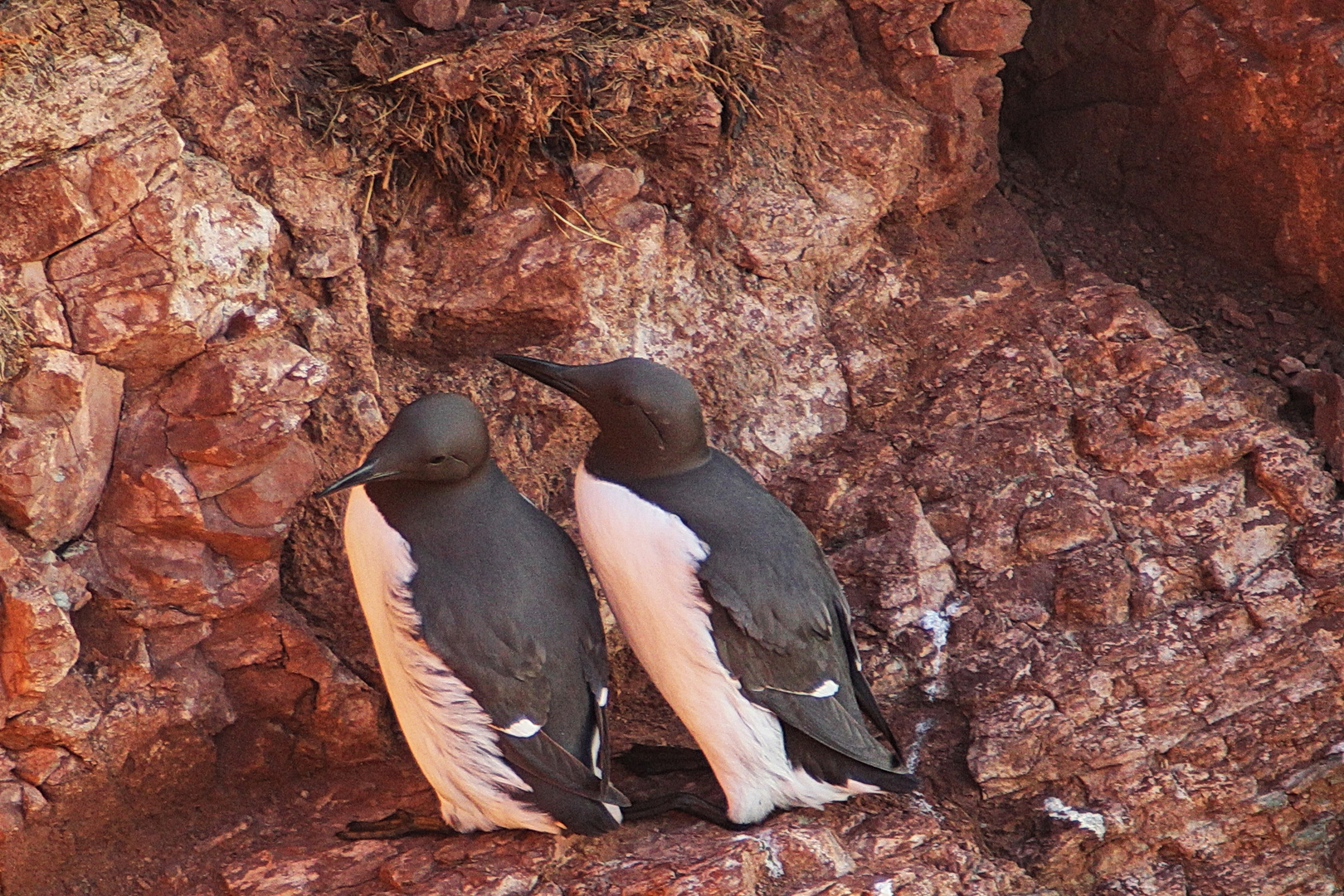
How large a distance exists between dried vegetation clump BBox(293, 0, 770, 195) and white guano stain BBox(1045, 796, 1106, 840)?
8.25ft

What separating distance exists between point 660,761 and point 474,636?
88cm

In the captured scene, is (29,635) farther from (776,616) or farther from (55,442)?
(776,616)

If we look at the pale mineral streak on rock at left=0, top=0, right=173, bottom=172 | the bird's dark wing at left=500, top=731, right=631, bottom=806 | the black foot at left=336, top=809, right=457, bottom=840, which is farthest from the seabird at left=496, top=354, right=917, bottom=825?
the pale mineral streak on rock at left=0, top=0, right=173, bottom=172

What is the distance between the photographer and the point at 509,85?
4.39 m

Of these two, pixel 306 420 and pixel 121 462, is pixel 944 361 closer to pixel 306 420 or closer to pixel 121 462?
pixel 306 420

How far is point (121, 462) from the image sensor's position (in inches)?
163

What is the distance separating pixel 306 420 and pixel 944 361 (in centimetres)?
223

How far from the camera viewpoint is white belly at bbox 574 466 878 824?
13.0 feet

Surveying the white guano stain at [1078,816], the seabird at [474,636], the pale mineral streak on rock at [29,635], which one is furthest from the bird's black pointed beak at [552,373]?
the white guano stain at [1078,816]

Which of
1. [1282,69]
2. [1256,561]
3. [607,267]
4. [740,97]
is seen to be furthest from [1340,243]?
[607,267]

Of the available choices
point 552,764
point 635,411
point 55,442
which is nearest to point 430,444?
point 635,411

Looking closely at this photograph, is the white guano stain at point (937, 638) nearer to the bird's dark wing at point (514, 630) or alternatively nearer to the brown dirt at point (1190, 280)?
the bird's dark wing at point (514, 630)

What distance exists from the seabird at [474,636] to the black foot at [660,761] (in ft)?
1.47

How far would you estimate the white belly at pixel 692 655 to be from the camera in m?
3.97
